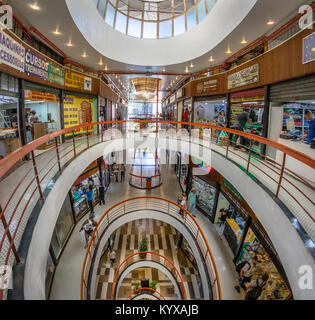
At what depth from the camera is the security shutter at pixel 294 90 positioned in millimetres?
4336

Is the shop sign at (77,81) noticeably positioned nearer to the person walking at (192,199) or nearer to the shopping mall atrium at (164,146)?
the shopping mall atrium at (164,146)

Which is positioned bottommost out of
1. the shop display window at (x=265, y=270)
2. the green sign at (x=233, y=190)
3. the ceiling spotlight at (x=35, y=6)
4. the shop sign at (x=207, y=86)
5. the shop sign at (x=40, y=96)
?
the shop display window at (x=265, y=270)

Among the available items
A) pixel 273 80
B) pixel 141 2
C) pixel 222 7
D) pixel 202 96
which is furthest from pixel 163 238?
pixel 141 2

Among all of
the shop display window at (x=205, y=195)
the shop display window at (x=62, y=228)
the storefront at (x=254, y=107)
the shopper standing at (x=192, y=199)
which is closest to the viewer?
the shop display window at (x=62, y=228)

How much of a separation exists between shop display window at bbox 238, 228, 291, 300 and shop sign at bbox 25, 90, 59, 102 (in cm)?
873

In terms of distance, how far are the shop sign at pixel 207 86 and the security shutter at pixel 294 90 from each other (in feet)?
14.5

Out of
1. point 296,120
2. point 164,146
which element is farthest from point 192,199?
point 296,120

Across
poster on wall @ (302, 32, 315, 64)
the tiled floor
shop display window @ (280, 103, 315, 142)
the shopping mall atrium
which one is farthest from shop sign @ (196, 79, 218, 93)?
the tiled floor

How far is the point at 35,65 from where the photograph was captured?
6.06 m

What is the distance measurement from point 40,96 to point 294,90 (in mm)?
8165

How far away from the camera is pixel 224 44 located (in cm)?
850

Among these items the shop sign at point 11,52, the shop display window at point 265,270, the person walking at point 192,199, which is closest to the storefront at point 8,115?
the shop sign at point 11,52

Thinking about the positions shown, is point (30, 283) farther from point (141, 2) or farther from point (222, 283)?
point (141, 2)

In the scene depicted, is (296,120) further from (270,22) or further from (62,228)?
(62,228)
